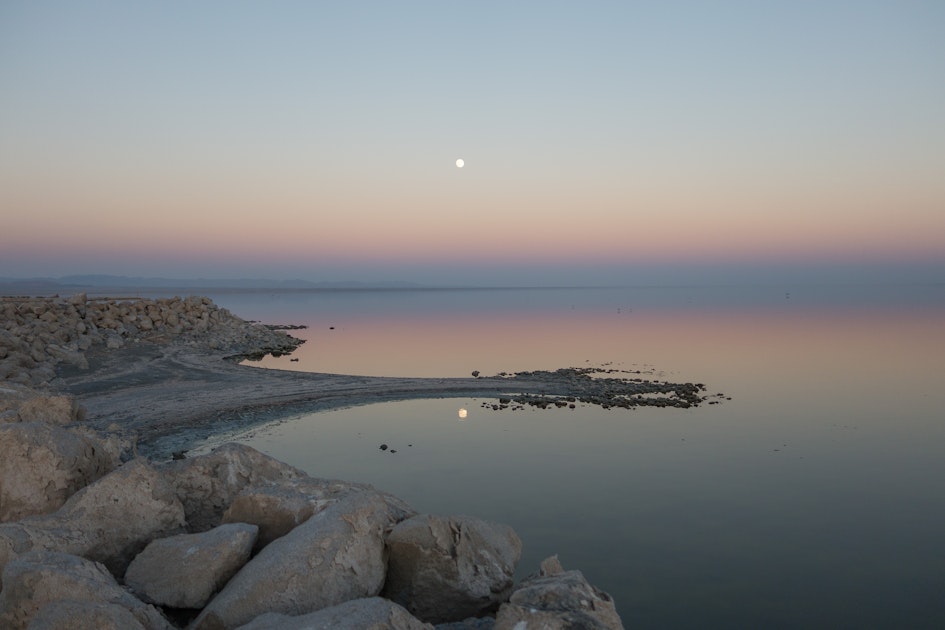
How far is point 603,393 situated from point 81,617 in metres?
28.1

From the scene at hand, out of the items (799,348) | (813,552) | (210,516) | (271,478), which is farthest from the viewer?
(799,348)

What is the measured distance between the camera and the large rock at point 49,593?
20.0 ft

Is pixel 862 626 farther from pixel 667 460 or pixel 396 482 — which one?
pixel 396 482

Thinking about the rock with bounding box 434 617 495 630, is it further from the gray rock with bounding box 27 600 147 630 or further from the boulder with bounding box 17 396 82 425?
the boulder with bounding box 17 396 82 425

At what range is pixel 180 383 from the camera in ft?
99.1

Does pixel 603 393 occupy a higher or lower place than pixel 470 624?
higher

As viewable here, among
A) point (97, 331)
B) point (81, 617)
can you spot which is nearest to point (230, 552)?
point (81, 617)

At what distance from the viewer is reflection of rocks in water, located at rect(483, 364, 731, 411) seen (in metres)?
29.1

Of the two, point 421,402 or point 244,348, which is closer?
point 421,402

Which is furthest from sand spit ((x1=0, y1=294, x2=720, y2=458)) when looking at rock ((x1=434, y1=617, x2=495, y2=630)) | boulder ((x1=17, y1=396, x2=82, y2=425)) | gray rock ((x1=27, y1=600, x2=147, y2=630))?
rock ((x1=434, y1=617, x2=495, y2=630))

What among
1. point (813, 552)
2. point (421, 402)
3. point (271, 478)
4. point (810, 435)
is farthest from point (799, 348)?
point (271, 478)

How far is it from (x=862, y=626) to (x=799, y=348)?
47.0m

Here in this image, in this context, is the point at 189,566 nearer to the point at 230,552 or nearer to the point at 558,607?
the point at 230,552

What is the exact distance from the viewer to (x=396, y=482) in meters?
18.0
